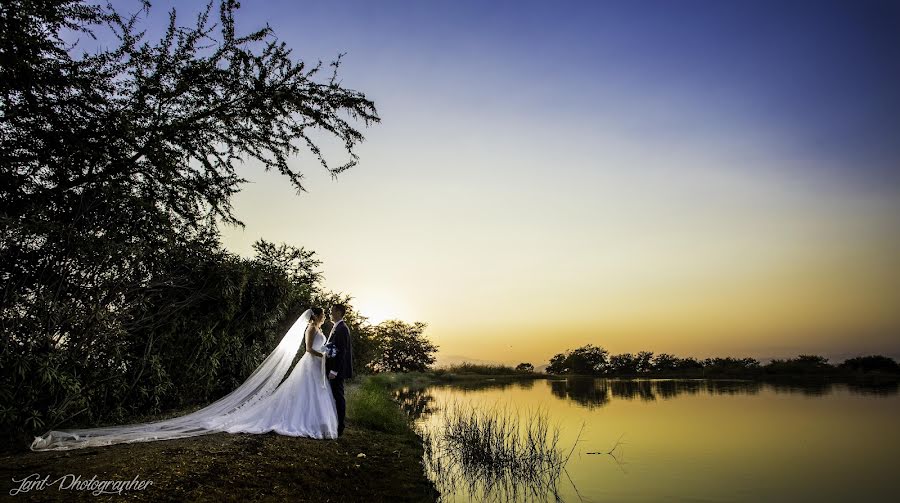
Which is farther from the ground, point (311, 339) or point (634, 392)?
point (311, 339)

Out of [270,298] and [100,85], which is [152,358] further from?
[100,85]

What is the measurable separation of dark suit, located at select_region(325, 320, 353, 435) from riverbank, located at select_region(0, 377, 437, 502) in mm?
629

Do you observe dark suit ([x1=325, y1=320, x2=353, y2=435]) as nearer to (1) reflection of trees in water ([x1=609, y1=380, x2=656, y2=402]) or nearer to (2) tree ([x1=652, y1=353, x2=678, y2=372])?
(1) reflection of trees in water ([x1=609, y1=380, x2=656, y2=402])

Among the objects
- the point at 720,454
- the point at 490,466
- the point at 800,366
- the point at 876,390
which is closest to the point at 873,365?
the point at 800,366

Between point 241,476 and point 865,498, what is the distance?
9.81 metres

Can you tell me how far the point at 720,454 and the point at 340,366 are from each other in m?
9.14

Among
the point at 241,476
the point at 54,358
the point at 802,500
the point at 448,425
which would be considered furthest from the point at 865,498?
the point at 54,358

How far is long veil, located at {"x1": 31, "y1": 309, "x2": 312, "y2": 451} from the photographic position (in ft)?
19.6

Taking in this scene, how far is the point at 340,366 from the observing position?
8820 mm

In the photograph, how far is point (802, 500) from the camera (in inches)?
294

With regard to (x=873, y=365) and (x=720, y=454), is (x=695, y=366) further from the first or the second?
(x=720, y=454)

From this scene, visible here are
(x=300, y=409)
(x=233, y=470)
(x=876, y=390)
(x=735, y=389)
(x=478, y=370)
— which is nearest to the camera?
(x=233, y=470)

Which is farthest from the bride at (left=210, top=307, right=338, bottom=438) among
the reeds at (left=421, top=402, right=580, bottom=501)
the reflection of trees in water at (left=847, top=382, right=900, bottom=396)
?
the reflection of trees in water at (left=847, top=382, right=900, bottom=396)

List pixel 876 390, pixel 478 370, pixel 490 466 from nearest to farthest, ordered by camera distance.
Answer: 1. pixel 490 466
2. pixel 876 390
3. pixel 478 370
